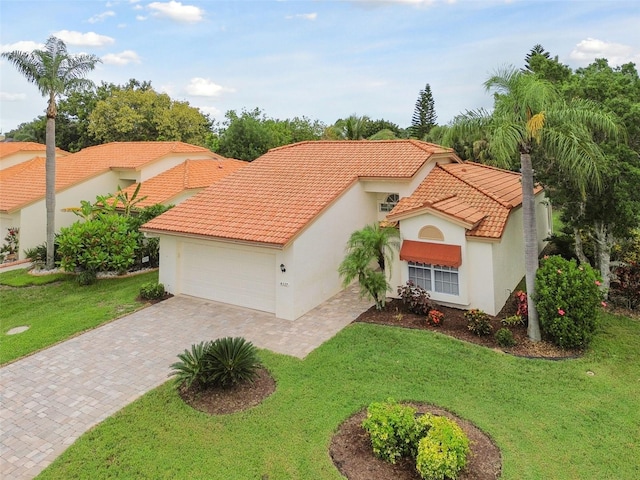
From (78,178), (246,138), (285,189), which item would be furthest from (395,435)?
(246,138)

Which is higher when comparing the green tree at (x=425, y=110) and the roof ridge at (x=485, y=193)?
the green tree at (x=425, y=110)

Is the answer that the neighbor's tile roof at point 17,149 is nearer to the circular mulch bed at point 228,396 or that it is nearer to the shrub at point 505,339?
the circular mulch bed at point 228,396

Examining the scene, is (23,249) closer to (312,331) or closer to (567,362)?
(312,331)

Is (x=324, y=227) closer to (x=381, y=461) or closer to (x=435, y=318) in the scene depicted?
(x=435, y=318)

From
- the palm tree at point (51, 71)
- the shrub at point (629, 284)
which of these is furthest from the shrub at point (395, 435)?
the palm tree at point (51, 71)

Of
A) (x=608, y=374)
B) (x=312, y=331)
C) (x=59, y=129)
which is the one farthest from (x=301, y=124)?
(x=608, y=374)

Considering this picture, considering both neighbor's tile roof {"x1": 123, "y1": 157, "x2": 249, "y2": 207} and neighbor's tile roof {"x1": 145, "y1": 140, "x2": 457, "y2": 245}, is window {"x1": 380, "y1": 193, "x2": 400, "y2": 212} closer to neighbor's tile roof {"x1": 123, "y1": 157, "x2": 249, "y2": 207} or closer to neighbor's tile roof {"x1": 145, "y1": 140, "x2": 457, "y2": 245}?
neighbor's tile roof {"x1": 145, "y1": 140, "x2": 457, "y2": 245}
